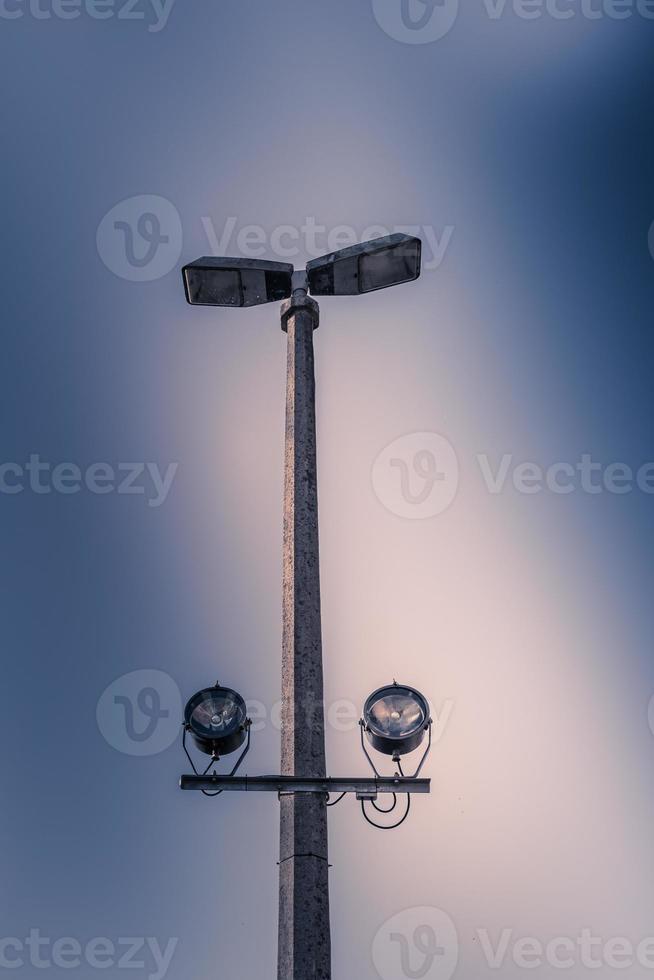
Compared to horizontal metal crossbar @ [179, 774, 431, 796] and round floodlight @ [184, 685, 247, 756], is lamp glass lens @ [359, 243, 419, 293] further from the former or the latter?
horizontal metal crossbar @ [179, 774, 431, 796]

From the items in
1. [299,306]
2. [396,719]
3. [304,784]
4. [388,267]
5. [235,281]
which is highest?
[388,267]

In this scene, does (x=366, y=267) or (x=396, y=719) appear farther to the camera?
(x=366, y=267)

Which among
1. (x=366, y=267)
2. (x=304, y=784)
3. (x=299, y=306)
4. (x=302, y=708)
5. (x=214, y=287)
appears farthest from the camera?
(x=214, y=287)

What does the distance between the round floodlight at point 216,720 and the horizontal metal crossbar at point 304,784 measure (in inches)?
15.3

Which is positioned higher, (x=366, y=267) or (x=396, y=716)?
(x=366, y=267)

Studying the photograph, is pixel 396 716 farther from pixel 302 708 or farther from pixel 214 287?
pixel 214 287

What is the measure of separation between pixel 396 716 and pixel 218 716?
0.97 metres

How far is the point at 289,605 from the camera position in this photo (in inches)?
211

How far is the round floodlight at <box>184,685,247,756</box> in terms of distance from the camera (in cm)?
525

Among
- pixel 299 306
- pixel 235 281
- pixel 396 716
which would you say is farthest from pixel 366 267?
pixel 396 716

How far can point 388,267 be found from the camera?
23.9 ft

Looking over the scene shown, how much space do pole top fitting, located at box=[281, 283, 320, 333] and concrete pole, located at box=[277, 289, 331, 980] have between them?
0.42 m

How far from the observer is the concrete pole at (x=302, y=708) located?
427 cm

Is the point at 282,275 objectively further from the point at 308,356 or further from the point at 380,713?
the point at 380,713
